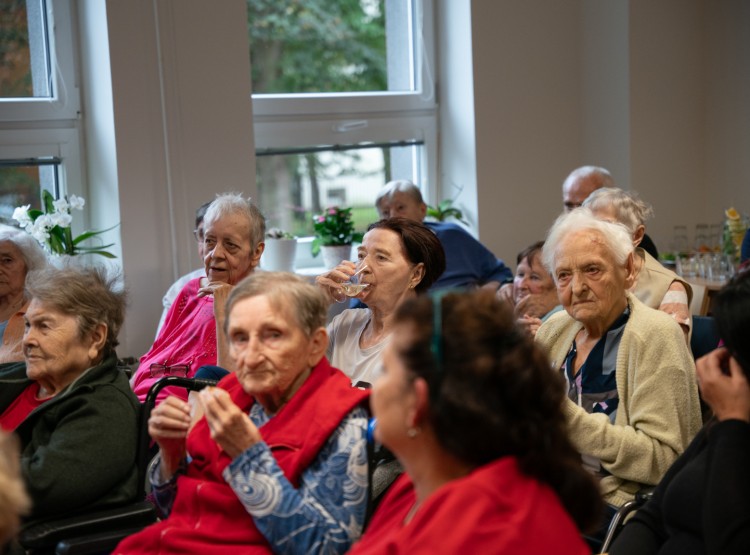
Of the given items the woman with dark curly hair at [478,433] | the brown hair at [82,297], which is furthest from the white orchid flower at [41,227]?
the woman with dark curly hair at [478,433]

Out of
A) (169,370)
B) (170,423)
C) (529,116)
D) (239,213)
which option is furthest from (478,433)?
(529,116)

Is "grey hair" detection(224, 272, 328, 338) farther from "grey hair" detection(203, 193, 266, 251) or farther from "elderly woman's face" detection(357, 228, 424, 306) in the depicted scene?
"grey hair" detection(203, 193, 266, 251)

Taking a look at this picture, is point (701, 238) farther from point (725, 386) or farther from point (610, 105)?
point (725, 386)

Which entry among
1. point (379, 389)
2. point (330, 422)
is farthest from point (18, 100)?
point (379, 389)

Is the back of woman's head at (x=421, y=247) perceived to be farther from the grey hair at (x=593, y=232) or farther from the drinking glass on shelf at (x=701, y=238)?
the drinking glass on shelf at (x=701, y=238)

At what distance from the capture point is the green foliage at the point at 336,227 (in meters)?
4.74

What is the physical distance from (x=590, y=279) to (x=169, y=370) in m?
1.54

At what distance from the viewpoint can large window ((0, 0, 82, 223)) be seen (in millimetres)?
4320

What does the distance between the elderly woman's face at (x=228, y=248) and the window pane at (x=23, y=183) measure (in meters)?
1.39

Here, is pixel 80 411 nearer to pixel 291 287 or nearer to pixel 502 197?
pixel 291 287

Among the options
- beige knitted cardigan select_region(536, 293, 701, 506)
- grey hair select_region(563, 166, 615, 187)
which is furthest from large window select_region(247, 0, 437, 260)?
beige knitted cardigan select_region(536, 293, 701, 506)

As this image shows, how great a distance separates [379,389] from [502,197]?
3.80 metres

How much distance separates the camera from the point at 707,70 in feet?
17.7

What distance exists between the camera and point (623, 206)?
3.62 meters
